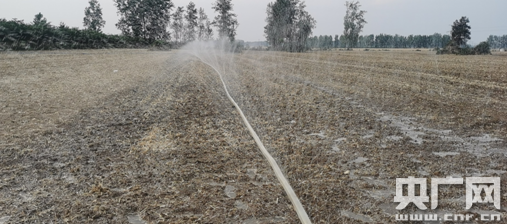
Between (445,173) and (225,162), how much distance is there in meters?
2.26

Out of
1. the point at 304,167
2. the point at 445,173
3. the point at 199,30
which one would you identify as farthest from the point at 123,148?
the point at 199,30

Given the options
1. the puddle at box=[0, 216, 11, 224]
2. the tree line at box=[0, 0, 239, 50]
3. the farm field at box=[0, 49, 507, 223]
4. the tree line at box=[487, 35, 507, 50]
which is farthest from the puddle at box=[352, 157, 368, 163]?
the tree line at box=[487, 35, 507, 50]

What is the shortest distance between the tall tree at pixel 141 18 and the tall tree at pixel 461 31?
48329 millimetres

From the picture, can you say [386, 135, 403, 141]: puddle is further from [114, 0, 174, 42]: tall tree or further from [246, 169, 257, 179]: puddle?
[114, 0, 174, 42]: tall tree

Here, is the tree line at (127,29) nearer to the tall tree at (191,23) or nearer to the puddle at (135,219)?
the tall tree at (191,23)

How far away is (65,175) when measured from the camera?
329 cm

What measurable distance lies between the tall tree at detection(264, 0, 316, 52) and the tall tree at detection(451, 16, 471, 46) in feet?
77.1

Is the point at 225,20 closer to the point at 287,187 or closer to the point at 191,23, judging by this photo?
the point at 191,23

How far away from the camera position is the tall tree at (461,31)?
1551 inches

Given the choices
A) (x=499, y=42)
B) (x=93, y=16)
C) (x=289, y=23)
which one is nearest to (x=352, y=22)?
(x=289, y=23)

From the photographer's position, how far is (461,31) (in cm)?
3997

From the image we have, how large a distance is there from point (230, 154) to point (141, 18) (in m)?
66.0

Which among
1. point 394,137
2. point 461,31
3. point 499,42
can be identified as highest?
point 499,42

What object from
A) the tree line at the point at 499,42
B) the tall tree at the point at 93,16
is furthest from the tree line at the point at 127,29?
the tree line at the point at 499,42
